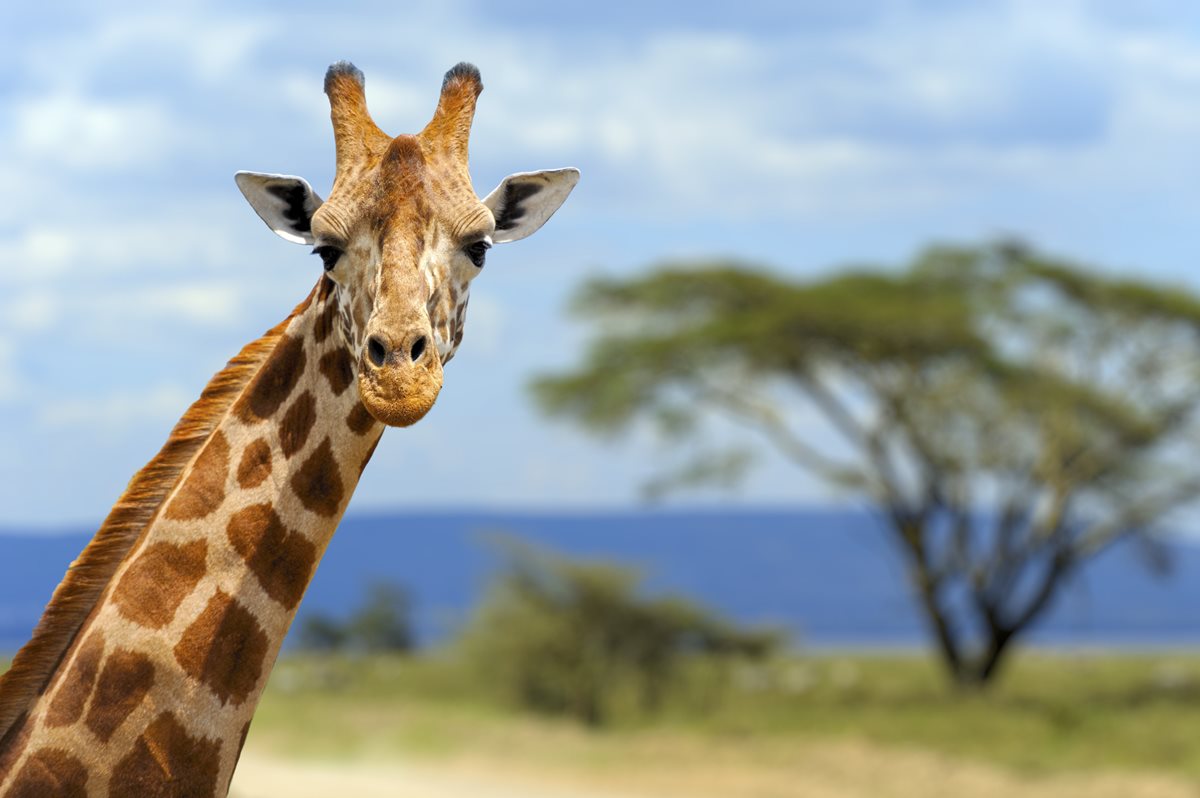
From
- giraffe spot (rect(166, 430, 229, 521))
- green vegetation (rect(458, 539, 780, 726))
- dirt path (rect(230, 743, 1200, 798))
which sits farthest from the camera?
green vegetation (rect(458, 539, 780, 726))

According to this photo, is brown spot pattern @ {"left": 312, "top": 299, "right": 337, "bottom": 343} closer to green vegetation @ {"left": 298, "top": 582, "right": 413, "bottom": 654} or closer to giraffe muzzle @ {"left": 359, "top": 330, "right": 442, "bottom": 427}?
giraffe muzzle @ {"left": 359, "top": 330, "right": 442, "bottom": 427}

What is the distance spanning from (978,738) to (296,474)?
55.2ft

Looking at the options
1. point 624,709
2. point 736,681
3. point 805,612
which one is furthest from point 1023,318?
point 805,612

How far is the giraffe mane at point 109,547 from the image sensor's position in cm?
392

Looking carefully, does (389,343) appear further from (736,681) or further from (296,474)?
(736,681)

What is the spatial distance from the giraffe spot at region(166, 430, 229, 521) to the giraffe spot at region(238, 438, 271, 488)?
0.05m

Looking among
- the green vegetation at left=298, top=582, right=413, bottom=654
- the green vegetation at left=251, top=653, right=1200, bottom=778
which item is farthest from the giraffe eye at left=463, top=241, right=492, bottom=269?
the green vegetation at left=298, top=582, right=413, bottom=654

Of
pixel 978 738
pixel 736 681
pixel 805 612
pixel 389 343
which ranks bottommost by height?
pixel 805 612

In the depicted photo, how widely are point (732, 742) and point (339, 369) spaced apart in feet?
53.3

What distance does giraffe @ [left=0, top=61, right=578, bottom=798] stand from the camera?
3.79 meters

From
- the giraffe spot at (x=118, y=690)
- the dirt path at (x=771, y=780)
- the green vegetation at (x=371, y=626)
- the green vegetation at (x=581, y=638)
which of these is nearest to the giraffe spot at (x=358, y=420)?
the giraffe spot at (x=118, y=690)

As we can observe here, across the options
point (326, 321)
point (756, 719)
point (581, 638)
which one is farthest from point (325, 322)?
point (581, 638)

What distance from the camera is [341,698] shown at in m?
22.8

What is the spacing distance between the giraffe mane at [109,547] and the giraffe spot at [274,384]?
0.19 feet
